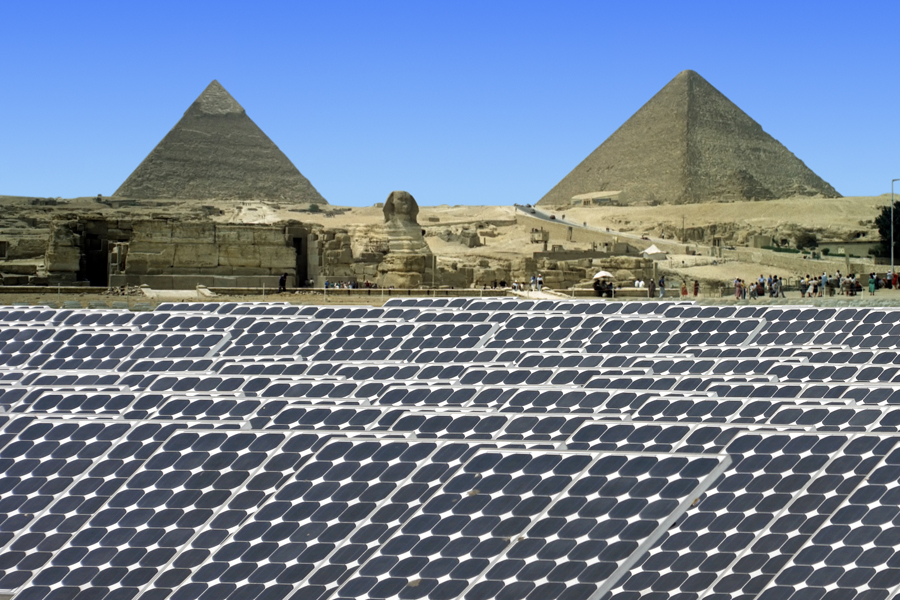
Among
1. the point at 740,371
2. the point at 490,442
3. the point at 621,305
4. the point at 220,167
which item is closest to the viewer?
the point at 490,442

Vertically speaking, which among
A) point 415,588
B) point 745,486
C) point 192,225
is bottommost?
point 415,588

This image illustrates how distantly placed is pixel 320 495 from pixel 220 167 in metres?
112

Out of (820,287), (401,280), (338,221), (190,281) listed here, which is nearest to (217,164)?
(338,221)

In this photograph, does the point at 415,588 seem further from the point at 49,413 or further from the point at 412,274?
the point at 412,274

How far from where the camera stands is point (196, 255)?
27641 mm

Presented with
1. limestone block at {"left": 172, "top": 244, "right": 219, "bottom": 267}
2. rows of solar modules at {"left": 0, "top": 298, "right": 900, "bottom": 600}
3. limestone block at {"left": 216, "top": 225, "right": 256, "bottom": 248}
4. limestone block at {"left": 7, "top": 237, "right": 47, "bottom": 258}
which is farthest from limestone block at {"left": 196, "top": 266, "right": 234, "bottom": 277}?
rows of solar modules at {"left": 0, "top": 298, "right": 900, "bottom": 600}

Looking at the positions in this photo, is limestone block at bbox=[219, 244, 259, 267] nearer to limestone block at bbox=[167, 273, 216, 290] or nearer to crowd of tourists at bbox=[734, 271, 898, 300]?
limestone block at bbox=[167, 273, 216, 290]

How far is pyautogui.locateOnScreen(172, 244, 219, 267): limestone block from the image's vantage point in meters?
27.5

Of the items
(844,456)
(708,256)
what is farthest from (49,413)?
(708,256)

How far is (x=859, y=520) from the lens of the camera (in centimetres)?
709

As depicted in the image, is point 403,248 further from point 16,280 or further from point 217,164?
point 217,164

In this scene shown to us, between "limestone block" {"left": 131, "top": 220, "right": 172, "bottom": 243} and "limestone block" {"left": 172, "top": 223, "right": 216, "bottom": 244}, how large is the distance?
0.18m

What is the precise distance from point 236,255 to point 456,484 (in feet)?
68.7

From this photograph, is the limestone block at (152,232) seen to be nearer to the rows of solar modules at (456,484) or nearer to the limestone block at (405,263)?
the limestone block at (405,263)
